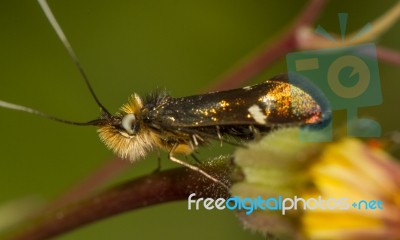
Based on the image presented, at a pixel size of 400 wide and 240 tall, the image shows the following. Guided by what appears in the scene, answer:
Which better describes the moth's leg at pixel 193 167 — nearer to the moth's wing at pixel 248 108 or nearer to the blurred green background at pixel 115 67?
the moth's wing at pixel 248 108

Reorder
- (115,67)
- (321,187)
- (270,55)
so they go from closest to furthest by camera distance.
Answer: (321,187) → (270,55) → (115,67)

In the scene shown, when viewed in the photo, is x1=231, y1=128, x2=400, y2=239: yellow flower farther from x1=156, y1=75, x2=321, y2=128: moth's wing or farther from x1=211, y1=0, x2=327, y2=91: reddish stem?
x1=211, y1=0, x2=327, y2=91: reddish stem

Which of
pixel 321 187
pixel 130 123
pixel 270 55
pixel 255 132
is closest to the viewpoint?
pixel 321 187

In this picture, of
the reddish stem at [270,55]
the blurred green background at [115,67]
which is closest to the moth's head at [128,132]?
the reddish stem at [270,55]

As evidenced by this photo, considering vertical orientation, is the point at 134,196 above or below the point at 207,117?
below

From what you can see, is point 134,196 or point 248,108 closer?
point 248,108

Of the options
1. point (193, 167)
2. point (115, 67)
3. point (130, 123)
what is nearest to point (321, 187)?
point (193, 167)

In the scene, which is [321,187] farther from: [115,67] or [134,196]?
[115,67]
